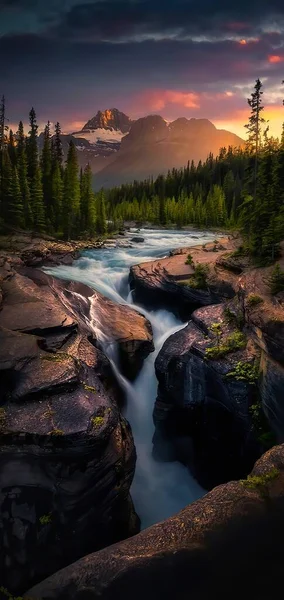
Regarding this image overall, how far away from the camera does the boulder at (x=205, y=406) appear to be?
43.4 feet

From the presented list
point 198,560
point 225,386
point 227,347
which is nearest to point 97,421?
point 198,560

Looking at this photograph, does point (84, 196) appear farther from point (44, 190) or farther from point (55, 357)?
point (55, 357)

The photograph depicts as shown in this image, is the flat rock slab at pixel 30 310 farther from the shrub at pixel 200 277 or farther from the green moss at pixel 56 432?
the shrub at pixel 200 277

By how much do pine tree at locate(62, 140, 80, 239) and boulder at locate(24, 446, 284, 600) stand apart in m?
44.0

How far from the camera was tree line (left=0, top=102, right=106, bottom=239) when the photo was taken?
43.2 meters

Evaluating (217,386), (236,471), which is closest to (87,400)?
(217,386)

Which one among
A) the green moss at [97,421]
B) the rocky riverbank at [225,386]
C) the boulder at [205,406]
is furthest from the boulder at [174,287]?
the green moss at [97,421]

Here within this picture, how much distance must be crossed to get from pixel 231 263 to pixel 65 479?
15.9 meters

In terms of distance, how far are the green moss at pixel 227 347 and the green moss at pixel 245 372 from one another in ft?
2.90

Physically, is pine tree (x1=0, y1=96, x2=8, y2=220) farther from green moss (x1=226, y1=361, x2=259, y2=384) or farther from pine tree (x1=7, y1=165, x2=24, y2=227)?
green moss (x1=226, y1=361, x2=259, y2=384)

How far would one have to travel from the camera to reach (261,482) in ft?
25.5

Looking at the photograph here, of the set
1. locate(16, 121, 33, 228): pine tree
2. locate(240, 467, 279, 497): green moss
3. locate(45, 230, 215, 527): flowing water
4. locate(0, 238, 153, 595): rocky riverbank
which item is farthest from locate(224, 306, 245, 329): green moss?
locate(16, 121, 33, 228): pine tree

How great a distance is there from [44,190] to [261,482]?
51701 millimetres

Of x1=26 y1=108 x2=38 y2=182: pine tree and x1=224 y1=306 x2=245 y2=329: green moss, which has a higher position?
x1=26 y1=108 x2=38 y2=182: pine tree
